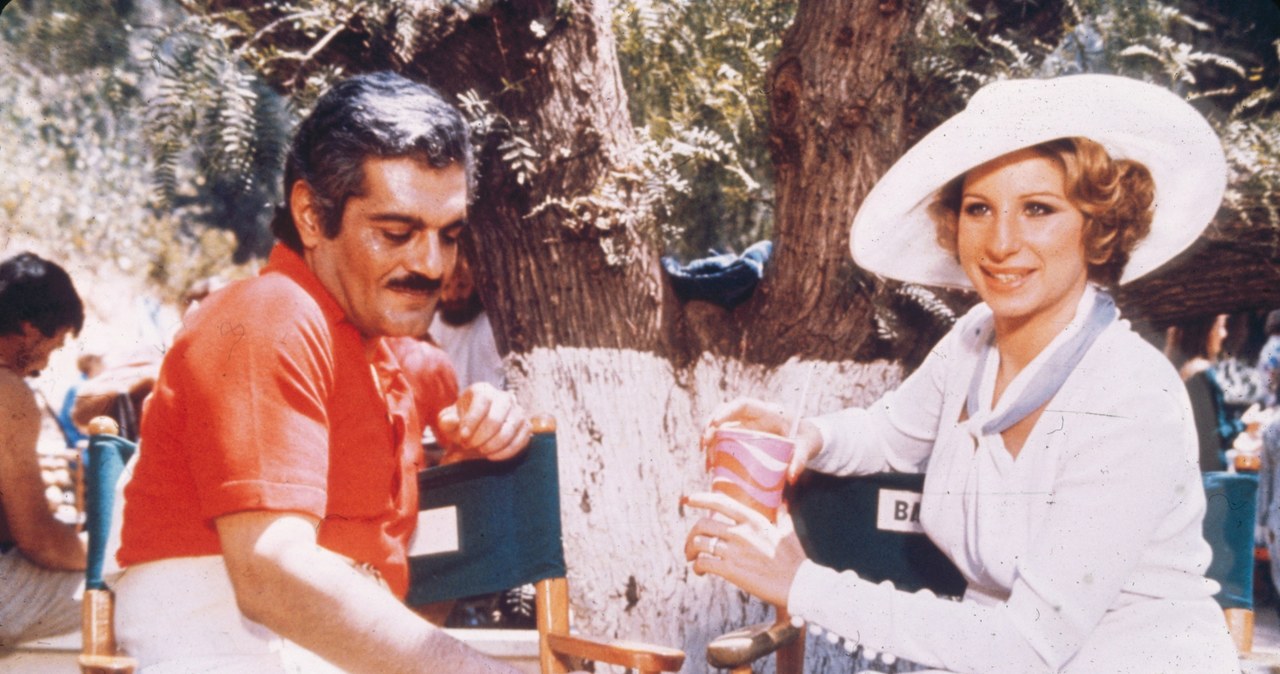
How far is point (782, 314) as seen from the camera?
7.46 ft

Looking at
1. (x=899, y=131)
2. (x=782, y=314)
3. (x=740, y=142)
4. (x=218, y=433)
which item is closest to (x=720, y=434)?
(x=218, y=433)

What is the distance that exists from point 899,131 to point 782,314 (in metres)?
0.49

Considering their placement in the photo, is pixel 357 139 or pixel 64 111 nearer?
pixel 357 139

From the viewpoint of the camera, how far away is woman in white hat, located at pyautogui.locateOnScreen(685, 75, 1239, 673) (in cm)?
141

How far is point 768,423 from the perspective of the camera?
1.89 m

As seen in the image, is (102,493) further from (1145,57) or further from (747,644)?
(1145,57)

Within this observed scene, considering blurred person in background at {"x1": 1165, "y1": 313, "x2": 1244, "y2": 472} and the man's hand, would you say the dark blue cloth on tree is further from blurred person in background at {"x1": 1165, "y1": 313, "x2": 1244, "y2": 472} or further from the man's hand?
blurred person in background at {"x1": 1165, "y1": 313, "x2": 1244, "y2": 472}

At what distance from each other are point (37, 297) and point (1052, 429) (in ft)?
6.23

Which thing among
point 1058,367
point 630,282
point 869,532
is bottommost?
point 869,532

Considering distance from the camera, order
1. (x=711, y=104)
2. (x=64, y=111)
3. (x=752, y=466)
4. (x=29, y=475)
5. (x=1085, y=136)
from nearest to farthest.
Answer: (x=752, y=466)
(x=1085, y=136)
(x=29, y=475)
(x=64, y=111)
(x=711, y=104)

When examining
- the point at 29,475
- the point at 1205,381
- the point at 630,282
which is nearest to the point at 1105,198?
the point at 1205,381

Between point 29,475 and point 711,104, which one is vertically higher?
point 711,104

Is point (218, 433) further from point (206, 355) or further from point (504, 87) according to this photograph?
point (504, 87)

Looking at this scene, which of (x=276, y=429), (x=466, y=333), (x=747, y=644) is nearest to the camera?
(x=276, y=429)
